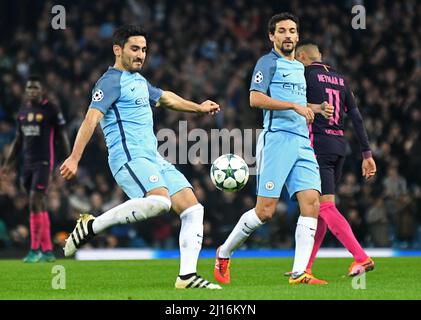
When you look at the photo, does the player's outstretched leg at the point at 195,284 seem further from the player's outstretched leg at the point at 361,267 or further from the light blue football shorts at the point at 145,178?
the player's outstretched leg at the point at 361,267

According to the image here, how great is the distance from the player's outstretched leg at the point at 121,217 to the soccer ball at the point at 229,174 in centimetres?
119

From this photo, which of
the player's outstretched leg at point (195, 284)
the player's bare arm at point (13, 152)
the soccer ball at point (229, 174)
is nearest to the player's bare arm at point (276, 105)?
the soccer ball at point (229, 174)

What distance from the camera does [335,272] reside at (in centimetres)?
1113

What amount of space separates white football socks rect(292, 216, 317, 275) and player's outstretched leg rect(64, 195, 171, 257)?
1.34 m

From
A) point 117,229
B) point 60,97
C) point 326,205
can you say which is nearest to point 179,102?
point 326,205

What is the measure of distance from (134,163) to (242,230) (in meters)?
1.44

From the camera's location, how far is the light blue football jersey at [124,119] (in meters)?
8.64

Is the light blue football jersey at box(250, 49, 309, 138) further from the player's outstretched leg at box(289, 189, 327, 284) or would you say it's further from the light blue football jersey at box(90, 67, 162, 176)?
the light blue football jersey at box(90, 67, 162, 176)

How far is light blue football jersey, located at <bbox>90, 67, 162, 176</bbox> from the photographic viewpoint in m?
8.64

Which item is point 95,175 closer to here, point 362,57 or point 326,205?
point 362,57

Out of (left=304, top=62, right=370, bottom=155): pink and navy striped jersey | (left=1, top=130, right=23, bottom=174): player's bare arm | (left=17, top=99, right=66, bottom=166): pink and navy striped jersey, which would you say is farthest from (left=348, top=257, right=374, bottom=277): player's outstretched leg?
(left=1, top=130, right=23, bottom=174): player's bare arm

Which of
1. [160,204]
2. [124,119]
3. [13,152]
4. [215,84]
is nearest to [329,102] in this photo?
[124,119]

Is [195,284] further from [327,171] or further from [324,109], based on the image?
[327,171]

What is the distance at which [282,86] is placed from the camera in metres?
9.35
